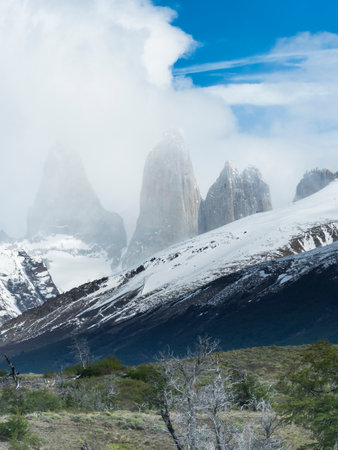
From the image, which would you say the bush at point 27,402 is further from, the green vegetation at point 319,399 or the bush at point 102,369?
the bush at point 102,369

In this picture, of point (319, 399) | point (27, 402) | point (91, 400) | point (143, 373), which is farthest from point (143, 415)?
point (143, 373)

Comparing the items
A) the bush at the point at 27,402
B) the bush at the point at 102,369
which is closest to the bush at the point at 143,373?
the bush at the point at 102,369

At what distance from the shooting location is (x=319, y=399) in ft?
85.5

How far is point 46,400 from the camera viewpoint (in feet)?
133

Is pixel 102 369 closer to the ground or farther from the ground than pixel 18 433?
closer to the ground

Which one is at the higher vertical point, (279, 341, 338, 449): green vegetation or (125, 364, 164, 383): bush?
(279, 341, 338, 449): green vegetation

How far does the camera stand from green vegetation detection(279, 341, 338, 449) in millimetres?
25047

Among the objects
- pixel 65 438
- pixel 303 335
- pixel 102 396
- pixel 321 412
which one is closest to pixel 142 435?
pixel 65 438

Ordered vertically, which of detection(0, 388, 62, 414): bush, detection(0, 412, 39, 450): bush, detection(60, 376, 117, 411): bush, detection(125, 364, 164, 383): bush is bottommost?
detection(125, 364, 164, 383): bush

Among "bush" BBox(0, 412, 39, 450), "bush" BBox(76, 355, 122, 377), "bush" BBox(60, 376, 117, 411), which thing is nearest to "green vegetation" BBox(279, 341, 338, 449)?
"bush" BBox(0, 412, 39, 450)

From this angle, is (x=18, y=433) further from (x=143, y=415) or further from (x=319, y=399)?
(x=319, y=399)

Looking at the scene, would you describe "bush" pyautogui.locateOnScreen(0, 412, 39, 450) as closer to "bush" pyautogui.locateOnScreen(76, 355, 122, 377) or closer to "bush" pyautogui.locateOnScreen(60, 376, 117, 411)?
"bush" pyautogui.locateOnScreen(60, 376, 117, 411)

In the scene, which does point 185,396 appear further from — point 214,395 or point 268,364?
point 268,364

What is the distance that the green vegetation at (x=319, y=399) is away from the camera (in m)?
25.0
